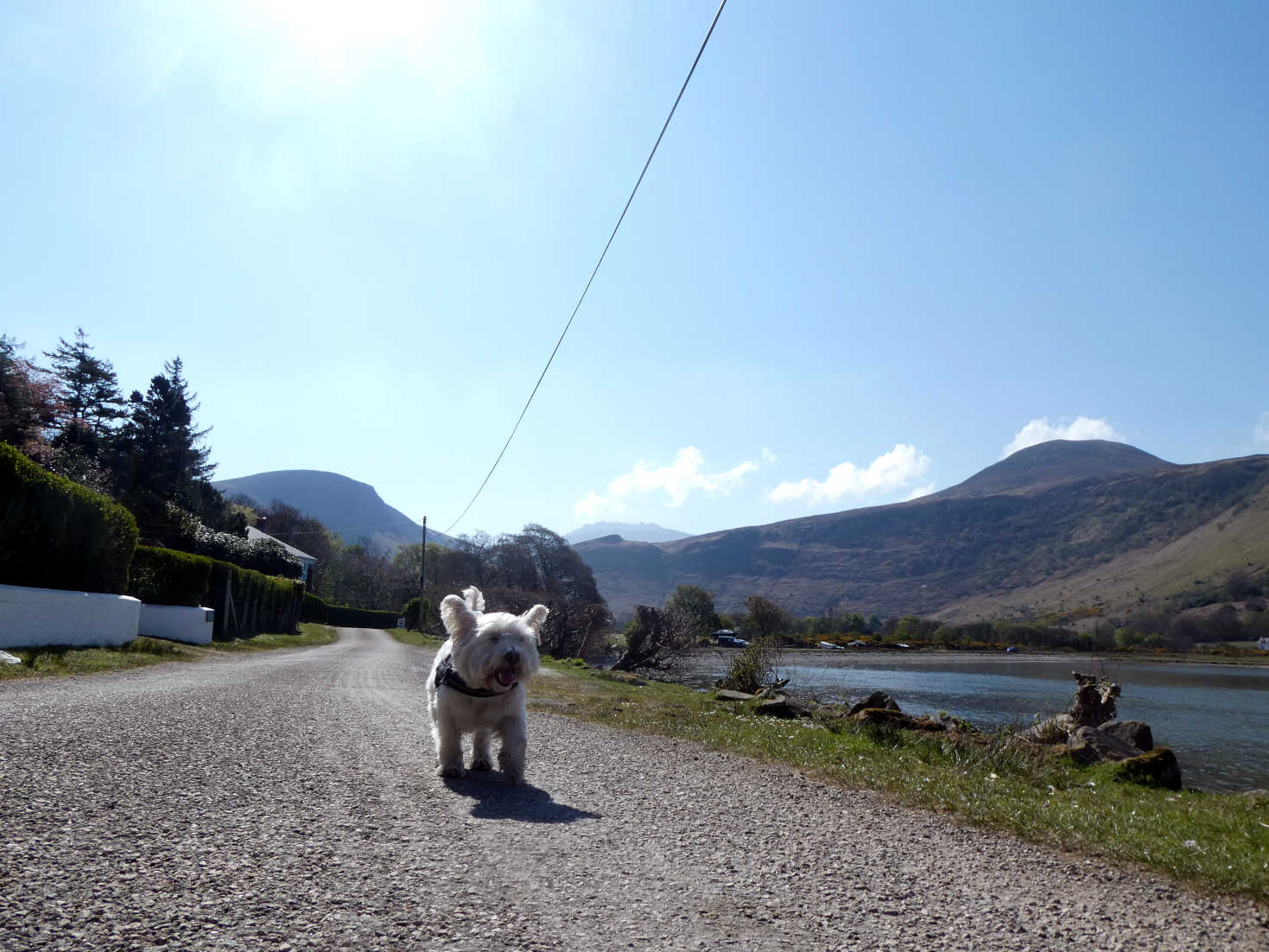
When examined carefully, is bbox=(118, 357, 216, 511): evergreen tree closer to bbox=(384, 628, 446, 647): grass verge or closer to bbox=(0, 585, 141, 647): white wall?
bbox=(384, 628, 446, 647): grass verge

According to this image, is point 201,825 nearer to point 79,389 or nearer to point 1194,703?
point 1194,703

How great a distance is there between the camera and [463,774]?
6.19 meters

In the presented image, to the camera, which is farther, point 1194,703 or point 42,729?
point 1194,703

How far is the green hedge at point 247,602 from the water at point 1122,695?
1869 centimetres

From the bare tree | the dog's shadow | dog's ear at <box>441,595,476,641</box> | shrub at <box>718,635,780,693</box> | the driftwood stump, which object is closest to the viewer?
the dog's shadow

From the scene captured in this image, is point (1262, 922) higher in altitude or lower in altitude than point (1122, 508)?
lower

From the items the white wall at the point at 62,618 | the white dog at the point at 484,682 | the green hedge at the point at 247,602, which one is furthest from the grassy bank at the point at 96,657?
the white dog at the point at 484,682

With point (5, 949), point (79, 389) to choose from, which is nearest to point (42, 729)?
point (5, 949)

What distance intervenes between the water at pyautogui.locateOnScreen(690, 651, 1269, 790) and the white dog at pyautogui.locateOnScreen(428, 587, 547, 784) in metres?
13.8

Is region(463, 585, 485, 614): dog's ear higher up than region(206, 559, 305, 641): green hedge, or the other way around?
region(463, 585, 485, 614): dog's ear

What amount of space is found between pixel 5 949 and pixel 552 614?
3855 cm

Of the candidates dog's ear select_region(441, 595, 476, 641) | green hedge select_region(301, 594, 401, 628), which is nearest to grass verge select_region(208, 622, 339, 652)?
green hedge select_region(301, 594, 401, 628)

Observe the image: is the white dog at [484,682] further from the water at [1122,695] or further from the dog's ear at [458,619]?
the water at [1122,695]

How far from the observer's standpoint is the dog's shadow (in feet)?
16.7
